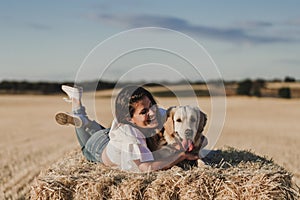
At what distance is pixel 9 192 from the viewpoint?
753cm

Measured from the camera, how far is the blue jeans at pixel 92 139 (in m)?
5.69

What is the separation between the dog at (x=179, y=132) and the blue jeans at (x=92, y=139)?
0.67 meters

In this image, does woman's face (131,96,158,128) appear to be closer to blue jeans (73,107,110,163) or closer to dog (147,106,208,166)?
dog (147,106,208,166)

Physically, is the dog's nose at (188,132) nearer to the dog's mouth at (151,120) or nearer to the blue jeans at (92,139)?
the dog's mouth at (151,120)

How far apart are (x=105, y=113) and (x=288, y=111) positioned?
29901mm

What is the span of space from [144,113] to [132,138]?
1.14ft

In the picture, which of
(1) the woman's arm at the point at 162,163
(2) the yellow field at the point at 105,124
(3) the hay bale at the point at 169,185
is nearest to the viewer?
(3) the hay bale at the point at 169,185

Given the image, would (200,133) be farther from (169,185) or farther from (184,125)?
(169,185)

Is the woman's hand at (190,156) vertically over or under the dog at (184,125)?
under

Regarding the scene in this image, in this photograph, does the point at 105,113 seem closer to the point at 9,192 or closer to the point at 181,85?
the point at 9,192

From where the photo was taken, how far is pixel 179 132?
5.11 m

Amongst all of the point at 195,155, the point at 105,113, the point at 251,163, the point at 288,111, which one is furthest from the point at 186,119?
the point at 288,111

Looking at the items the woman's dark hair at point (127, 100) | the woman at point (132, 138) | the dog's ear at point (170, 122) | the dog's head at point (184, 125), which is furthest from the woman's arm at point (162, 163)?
the woman's dark hair at point (127, 100)

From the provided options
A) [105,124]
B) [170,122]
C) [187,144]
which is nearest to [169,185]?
[187,144]
